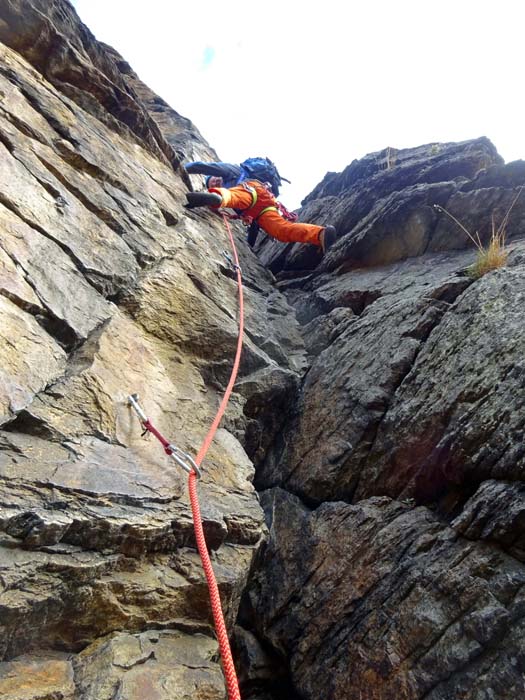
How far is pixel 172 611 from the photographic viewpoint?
8.50 feet

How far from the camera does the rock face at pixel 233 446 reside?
2393 mm

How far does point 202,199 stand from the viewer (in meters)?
7.00

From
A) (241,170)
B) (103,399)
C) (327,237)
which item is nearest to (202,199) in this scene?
(327,237)

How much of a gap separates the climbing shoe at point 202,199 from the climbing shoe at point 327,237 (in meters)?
1.86

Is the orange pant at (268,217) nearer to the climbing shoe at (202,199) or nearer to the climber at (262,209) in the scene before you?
the climber at (262,209)

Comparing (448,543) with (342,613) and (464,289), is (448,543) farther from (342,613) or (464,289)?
(464,289)

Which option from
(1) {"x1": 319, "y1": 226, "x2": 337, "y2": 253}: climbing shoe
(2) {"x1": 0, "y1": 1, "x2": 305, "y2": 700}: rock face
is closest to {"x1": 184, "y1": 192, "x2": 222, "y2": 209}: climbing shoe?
(2) {"x1": 0, "y1": 1, "x2": 305, "y2": 700}: rock face

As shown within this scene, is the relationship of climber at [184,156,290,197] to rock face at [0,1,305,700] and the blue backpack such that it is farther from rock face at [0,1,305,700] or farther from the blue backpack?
rock face at [0,1,305,700]

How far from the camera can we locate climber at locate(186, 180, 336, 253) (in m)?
7.11

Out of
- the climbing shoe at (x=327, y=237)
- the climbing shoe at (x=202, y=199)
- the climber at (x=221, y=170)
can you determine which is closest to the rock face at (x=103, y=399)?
the climbing shoe at (x=202, y=199)

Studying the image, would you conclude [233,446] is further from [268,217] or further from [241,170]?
[241,170]

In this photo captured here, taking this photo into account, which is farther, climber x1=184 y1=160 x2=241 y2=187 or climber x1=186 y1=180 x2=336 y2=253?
climber x1=184 y1=160 x2=241 y2=187

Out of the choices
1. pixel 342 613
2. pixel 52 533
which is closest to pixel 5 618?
pixel 52 533

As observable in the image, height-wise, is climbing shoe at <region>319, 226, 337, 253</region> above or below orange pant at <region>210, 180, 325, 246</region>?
above
